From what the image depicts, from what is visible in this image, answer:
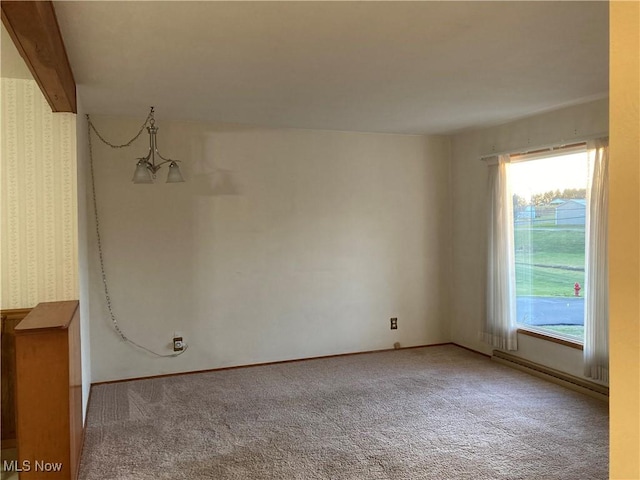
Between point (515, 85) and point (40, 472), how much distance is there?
11.9 feet

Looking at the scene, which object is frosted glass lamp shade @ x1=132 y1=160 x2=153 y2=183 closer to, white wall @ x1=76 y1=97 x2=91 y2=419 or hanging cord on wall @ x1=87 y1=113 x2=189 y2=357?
white wall @ x1=76 y1=97 x2=91 y2=419

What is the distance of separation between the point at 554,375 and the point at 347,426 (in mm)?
2004

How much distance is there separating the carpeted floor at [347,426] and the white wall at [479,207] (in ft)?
1.00

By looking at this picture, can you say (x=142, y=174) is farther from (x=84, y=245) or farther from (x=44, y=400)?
(x=44, y=400)

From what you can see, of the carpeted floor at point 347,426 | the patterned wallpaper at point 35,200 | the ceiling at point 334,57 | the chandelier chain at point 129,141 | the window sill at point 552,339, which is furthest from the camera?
the chandelier chain at point 129,141

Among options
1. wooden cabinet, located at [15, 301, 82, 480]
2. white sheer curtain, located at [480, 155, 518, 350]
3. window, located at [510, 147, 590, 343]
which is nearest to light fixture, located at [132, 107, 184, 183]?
wooden cabinet, located at [15, 301, 82, 480]

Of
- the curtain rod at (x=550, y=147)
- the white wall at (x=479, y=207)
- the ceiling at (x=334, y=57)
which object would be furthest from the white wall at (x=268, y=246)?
the curtain rod at (x=550, y=147)

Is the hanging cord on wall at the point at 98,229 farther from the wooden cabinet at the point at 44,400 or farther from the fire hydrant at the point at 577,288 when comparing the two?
the fire hydrant at the point at 577,288

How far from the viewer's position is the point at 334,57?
2764 millimetres

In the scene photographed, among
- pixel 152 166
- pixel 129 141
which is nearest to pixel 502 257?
pixel 152 166

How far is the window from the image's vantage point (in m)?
4.07

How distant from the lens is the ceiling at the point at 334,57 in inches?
86.3

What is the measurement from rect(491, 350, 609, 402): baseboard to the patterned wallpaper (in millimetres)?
3761

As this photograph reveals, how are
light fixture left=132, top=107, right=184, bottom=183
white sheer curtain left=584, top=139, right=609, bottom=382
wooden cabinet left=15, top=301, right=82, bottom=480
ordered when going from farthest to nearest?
light fixture left=132, top=107, right=184, bottom=183 → white sheer curtain left=584, top=139, right=609, bottom=382 → wooden cabinet left=15, top=301, right=82, bottom=480
